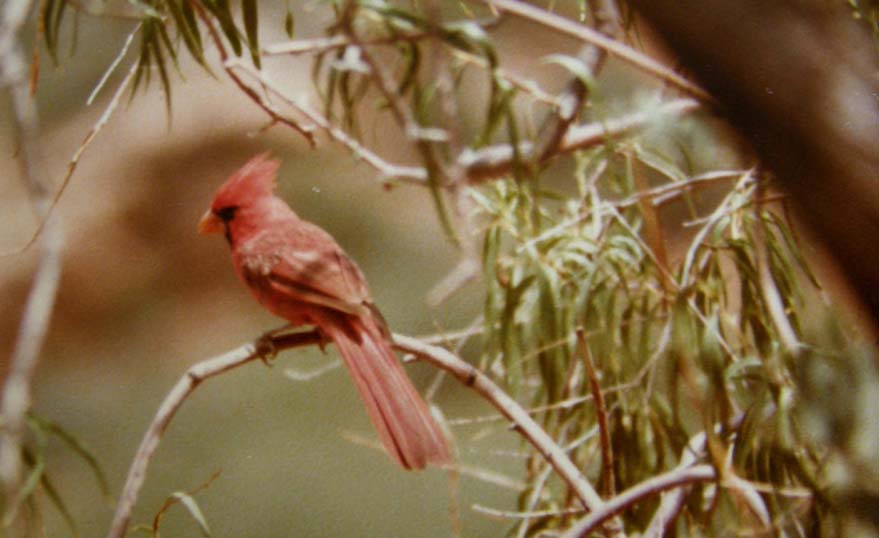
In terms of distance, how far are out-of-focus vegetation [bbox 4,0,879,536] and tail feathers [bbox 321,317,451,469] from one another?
14 centimetres

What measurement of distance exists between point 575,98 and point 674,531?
643 mm

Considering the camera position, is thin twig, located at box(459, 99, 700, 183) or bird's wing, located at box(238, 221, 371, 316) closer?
thin twig, located at box(459, 99, 700, 183)

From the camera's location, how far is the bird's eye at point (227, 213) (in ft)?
6.85

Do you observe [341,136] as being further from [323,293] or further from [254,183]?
[254,183]

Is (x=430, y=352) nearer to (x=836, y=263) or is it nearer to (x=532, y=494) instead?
(x=532, y=494)

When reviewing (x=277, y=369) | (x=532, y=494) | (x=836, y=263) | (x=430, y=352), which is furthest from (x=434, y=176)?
(x=277, y=369)

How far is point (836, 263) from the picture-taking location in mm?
672

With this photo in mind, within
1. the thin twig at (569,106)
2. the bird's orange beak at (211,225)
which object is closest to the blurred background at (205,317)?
the bird's orange beak at (211,225)

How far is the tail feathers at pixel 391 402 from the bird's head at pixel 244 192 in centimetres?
43

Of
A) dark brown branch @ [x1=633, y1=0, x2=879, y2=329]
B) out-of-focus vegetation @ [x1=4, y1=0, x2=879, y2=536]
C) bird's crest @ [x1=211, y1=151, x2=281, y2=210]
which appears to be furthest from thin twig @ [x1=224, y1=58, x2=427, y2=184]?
dark brown branch @ [x1=633, y1=0, x2=879, y2=329]

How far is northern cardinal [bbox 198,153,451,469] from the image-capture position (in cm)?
164

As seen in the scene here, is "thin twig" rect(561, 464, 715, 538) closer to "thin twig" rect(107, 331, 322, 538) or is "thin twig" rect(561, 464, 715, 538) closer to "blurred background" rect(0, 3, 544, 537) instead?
"thin twig" rect(107, 331, 322, 538)

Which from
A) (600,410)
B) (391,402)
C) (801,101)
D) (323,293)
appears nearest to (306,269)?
(323,293)

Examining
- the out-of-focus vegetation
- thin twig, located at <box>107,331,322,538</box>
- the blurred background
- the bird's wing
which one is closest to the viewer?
the out-of-focus vegetation
